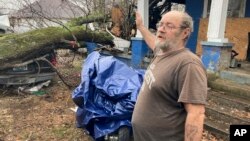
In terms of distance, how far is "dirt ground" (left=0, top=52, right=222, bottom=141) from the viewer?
529cm

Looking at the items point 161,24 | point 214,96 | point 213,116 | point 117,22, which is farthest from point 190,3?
point 161,24

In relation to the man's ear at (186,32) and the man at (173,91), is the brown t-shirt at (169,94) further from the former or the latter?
the man's ear at (186,32)

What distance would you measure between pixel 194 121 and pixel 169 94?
321 mm

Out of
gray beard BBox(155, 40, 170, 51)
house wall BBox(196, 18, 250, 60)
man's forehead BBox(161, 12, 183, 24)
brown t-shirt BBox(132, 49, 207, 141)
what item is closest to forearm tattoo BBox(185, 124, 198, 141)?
brown t-shirt BBox(132, 49, 207, 141)

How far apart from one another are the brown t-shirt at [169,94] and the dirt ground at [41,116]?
2695 millimetres

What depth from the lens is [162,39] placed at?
2553 millimetres

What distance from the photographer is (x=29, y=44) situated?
8031 mm

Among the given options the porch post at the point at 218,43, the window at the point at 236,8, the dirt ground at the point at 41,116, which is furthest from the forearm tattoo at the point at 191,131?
the window at the point at 236,8

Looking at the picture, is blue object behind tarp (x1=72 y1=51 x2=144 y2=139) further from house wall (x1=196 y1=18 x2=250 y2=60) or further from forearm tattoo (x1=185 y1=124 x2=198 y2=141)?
house wall (x1=196 y1=18 x2=250 y2=60)

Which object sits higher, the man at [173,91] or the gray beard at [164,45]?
the gray beard at [164,45]

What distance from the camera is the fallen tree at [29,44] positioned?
7688mm

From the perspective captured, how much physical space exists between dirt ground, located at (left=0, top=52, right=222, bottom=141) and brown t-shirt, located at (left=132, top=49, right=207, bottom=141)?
269 cm

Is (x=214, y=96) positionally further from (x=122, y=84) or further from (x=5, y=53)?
(x=5, y=53)

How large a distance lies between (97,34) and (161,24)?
7861 mm
